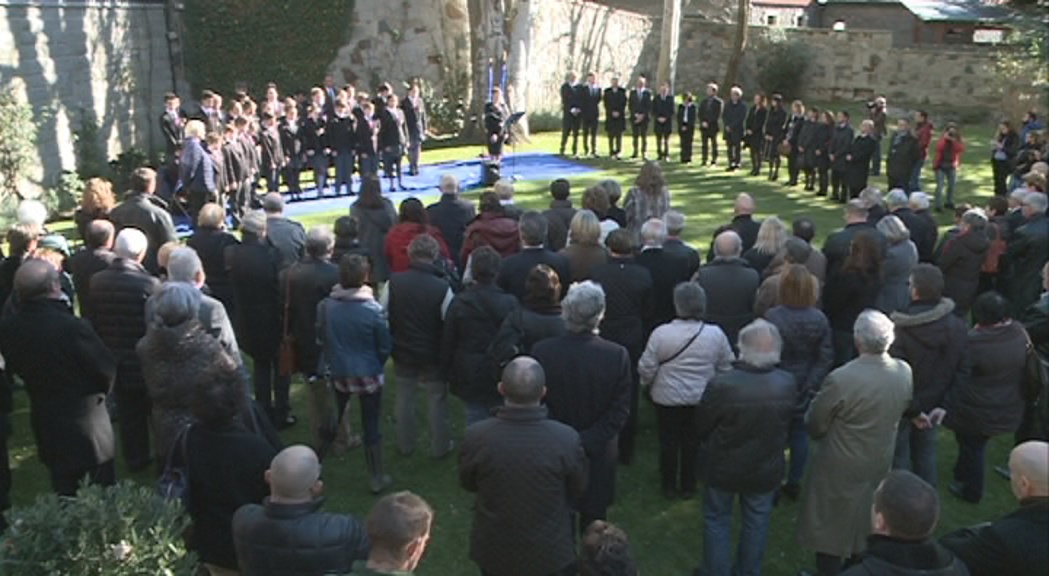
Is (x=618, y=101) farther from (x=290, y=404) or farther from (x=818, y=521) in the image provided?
(x=818, y=521)

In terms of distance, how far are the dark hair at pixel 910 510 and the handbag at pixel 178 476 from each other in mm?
2870

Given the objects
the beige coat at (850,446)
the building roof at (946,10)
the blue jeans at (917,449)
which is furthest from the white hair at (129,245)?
the building roof at (946,10)

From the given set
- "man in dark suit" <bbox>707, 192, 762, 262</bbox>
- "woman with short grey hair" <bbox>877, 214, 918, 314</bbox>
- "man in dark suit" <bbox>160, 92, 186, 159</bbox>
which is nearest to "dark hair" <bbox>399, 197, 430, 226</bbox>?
"man in dark suit" <bbox>707, 192, 762, 262</bbox>

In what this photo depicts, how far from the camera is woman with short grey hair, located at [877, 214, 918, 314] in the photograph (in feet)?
23.8

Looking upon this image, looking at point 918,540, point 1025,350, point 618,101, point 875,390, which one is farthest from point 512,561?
point 618,101

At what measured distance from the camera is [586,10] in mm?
25719

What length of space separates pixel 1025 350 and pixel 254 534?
4.85 metres

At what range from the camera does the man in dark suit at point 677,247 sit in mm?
7039

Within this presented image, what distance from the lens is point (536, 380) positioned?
4.09m

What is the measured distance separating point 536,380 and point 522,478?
0.44 meters

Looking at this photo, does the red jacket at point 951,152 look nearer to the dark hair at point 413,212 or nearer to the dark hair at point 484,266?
the dark hair at point 413,212

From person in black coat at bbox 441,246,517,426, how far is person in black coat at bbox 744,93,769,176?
1221 cm

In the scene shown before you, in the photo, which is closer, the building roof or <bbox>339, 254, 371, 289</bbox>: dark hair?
<bbox>339, 254, 371, 289</bbox>: dark hair

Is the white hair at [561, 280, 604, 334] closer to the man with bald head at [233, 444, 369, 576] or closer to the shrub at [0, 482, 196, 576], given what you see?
the man with bald head at [233, 444, 369, 576]
